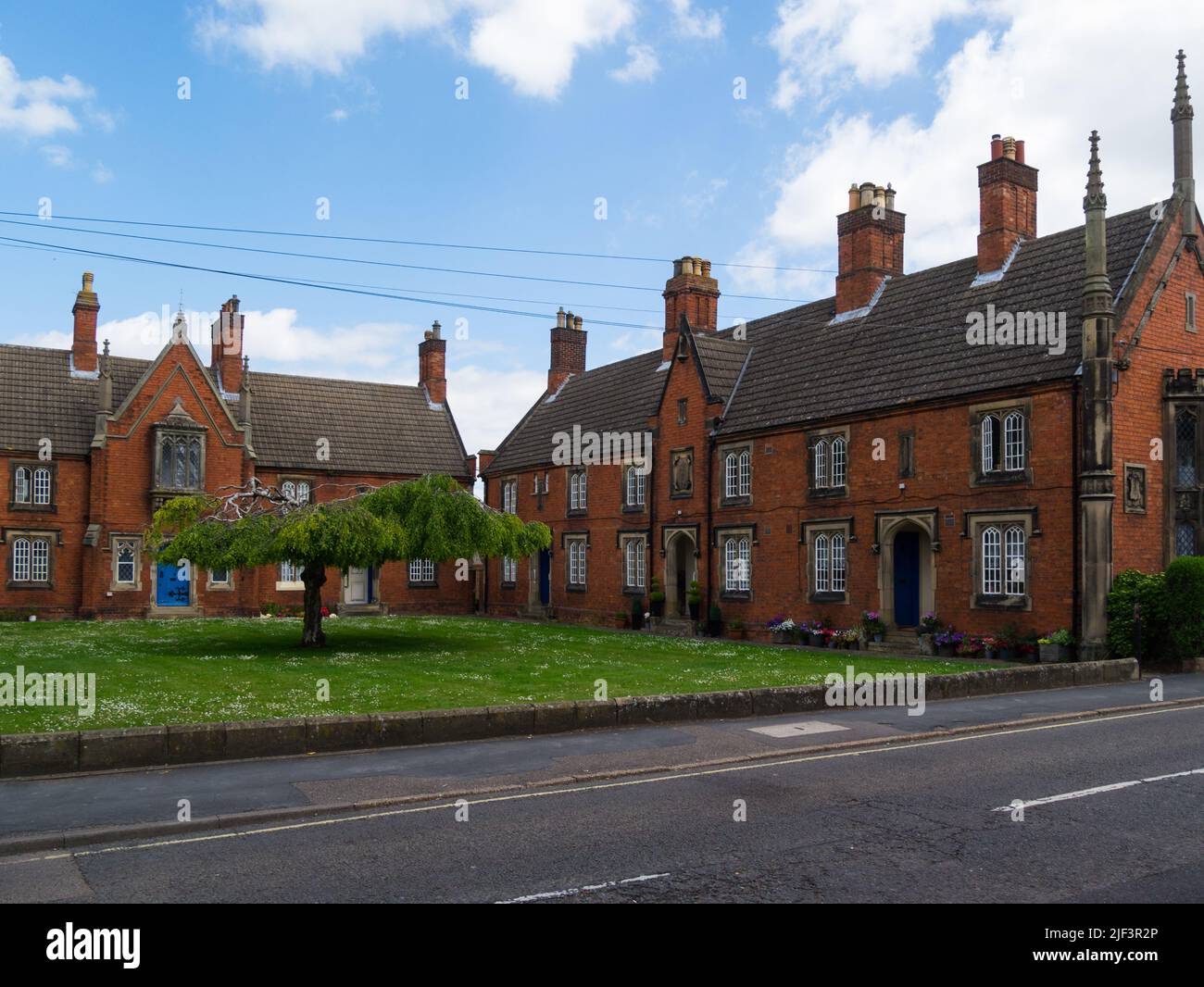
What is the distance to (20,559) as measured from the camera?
132ft

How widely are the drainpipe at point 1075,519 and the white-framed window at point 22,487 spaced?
36.9 m

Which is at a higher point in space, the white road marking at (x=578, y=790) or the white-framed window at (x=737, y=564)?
the white-framed window at (x=737, y=564)

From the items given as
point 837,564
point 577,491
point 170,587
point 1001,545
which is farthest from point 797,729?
point 170,587

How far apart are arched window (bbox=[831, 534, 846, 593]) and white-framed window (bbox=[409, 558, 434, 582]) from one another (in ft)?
74.6

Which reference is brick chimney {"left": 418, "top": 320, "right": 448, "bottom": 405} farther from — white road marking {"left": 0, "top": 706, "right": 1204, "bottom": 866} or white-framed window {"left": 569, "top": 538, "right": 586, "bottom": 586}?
white road marking {"left": 0, "top": 706, "right": 1204, "bottom": 866}

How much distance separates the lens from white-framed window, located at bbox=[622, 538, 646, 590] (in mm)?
39125

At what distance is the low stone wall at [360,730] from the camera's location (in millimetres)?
11734

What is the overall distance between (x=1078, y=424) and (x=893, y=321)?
8.97m

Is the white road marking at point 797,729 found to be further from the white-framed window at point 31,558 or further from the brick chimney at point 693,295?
the white-framed window at point 31,558

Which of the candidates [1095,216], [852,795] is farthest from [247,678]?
[1095,216]

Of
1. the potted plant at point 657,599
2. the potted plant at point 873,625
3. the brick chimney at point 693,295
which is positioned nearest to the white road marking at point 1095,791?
the potted plant at point 873,625

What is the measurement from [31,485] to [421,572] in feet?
53.6
